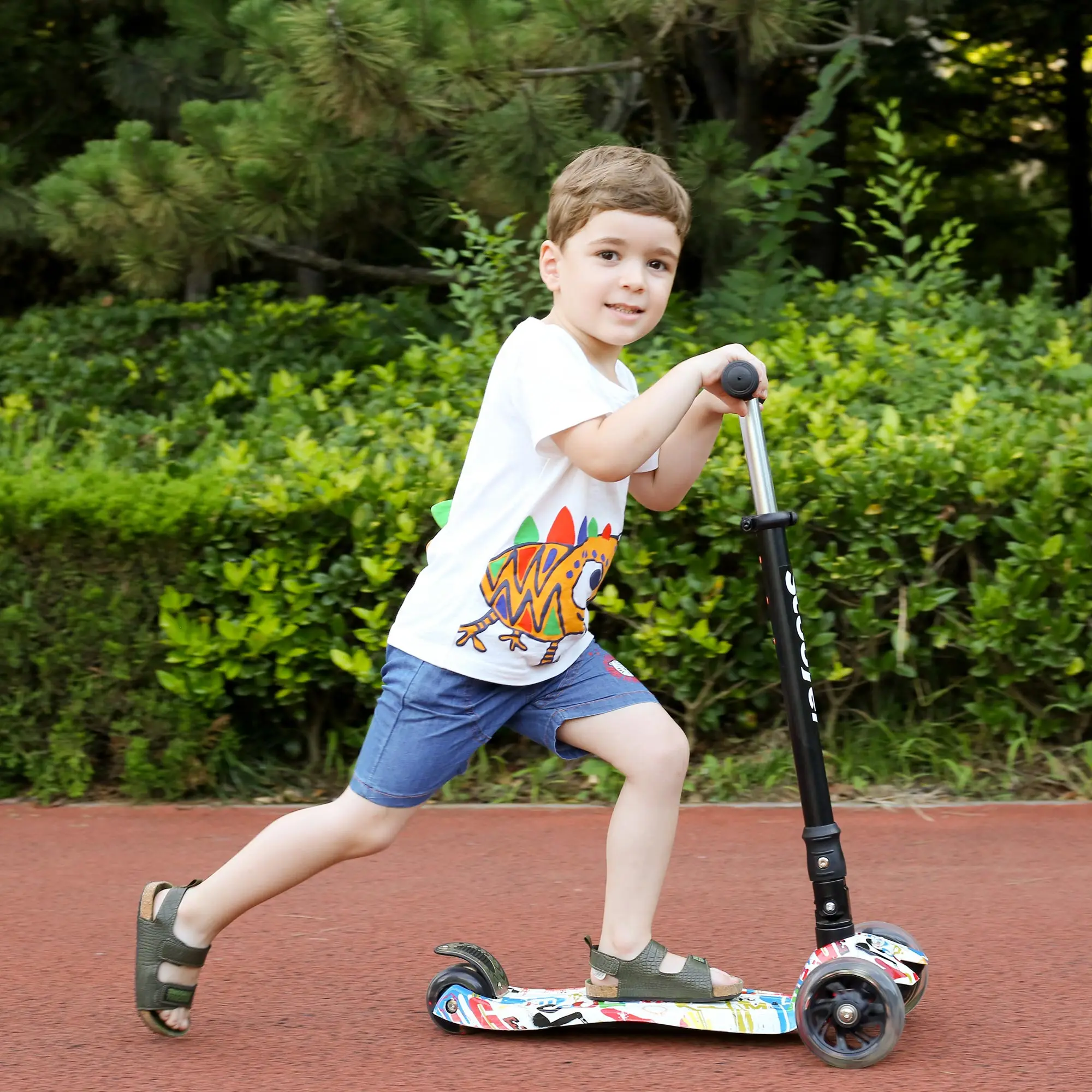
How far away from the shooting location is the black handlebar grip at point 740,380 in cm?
274

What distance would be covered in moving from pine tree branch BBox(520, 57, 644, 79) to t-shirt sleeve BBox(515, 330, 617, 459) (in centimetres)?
352

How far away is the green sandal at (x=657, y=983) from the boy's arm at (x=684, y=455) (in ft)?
2.97

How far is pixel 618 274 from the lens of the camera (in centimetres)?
284

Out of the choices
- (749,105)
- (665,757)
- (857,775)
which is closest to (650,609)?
(857,775)

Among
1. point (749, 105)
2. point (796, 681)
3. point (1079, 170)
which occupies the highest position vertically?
point (1079, 170)

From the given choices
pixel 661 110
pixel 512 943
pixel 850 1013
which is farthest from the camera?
pixel 661 110

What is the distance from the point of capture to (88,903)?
157 inches

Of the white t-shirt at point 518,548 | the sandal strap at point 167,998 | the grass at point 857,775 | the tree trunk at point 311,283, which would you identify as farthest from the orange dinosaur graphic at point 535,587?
the tree trunk at point 311,283

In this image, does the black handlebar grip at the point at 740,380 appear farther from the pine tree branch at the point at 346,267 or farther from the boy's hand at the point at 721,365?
the pine tree branch at the point at 346,267

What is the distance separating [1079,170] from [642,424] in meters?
10.4

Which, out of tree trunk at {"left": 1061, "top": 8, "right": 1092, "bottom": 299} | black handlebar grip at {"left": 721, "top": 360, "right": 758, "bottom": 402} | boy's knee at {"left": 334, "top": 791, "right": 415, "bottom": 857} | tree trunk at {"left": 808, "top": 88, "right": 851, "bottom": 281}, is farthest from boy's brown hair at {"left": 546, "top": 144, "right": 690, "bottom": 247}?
tree trunk at {"left": 1061, "top": 8, "right": 1092, "bottom": 299}

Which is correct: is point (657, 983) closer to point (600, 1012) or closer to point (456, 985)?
point (600, 1012)

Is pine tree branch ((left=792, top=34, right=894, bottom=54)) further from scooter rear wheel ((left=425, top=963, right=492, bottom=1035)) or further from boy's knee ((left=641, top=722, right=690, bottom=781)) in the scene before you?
scooter rear wheel ((left=425, top=963, right=492, bottom=1035))

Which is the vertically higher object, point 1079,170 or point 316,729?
point 1079,170
